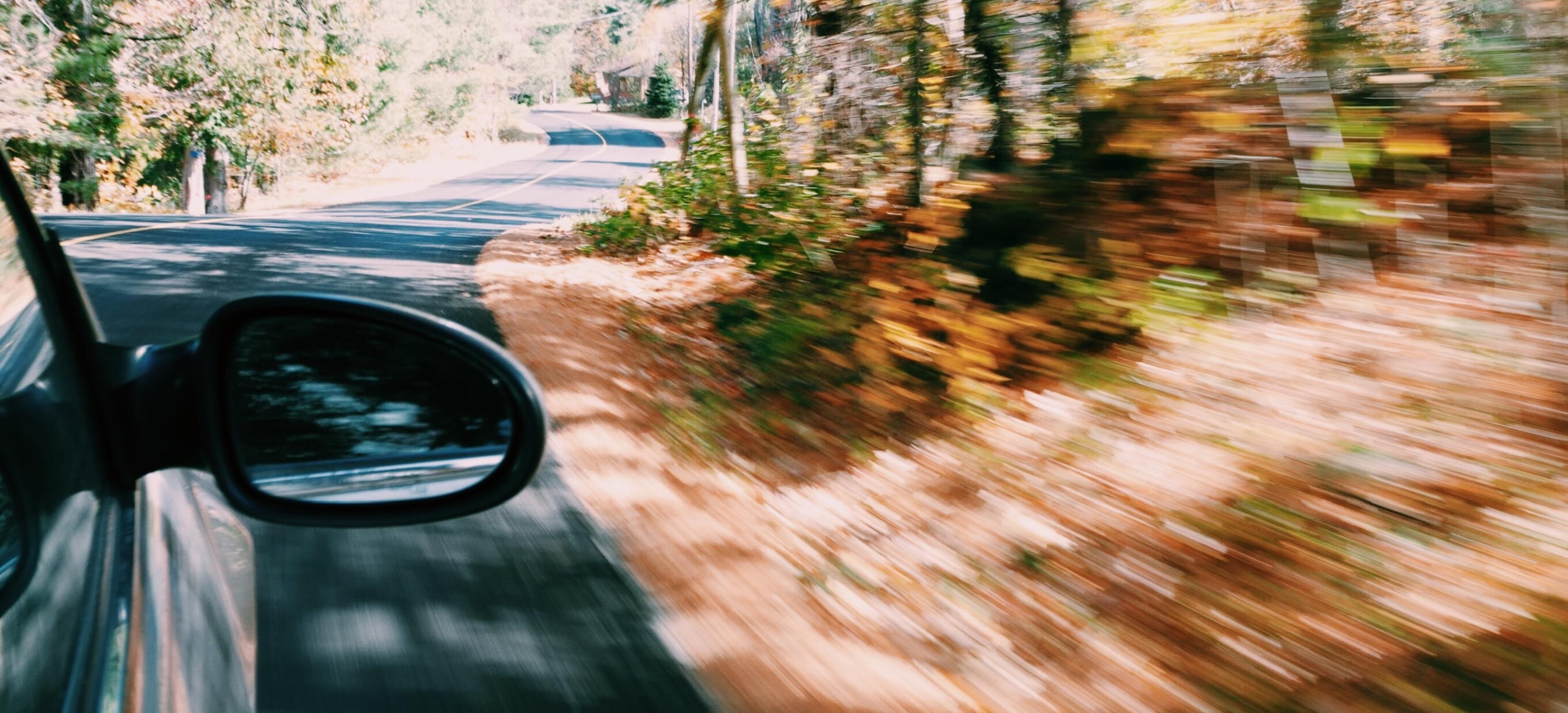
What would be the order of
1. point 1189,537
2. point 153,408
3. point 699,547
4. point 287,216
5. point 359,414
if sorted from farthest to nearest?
point 287,216, point 699,547, point 1189,537, point 359,414, point 153,408

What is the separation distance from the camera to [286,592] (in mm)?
3379

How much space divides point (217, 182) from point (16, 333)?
110ft

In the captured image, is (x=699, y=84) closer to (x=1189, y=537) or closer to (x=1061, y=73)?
(x=1061, y=73)

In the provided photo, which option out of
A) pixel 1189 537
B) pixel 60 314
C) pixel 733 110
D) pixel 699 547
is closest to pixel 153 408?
pixel 60 314

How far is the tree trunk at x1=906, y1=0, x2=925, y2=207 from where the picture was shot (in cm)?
693

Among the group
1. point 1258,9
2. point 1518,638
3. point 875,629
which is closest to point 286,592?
point 875,629

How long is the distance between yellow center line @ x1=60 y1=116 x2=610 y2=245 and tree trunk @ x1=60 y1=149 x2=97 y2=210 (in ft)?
27.0

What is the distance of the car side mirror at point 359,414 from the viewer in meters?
A: 1.33

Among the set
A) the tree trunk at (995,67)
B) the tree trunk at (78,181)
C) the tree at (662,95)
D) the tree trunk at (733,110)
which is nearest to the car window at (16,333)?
the tree trunk at (995,67)

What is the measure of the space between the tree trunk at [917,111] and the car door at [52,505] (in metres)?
6.12

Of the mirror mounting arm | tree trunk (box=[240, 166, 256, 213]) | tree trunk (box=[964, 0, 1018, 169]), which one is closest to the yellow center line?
the mirror mounting arm

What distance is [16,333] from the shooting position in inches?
46.9

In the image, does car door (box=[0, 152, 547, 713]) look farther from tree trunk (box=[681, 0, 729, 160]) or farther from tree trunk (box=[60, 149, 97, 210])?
tree trunk (box=[60, 149, 97, 210])

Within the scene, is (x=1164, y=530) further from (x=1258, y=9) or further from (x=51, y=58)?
(x=51, y=58)
